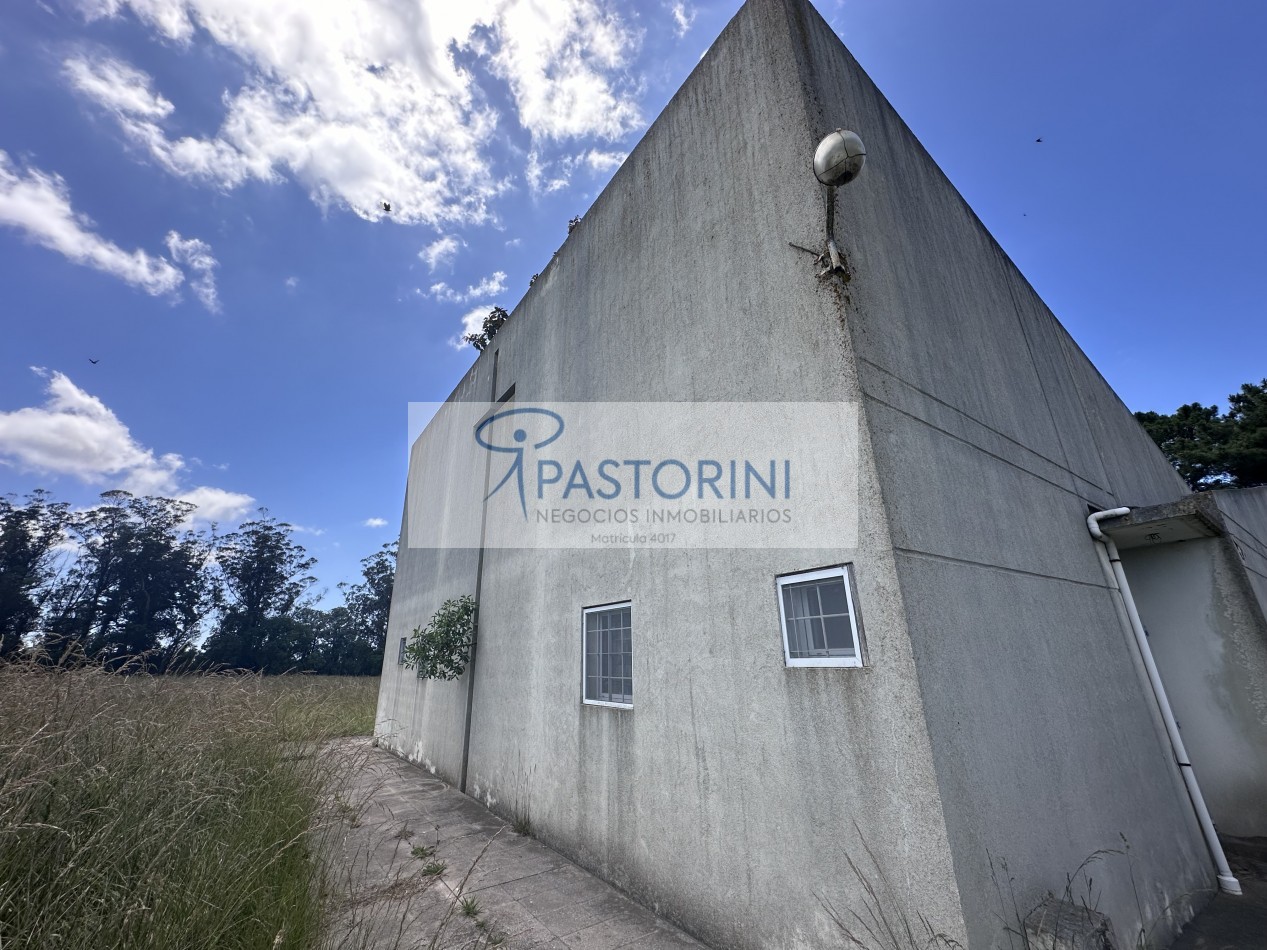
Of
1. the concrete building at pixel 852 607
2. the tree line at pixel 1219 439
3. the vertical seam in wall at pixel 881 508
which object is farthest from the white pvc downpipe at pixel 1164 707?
the tree line at pixel 1219 439

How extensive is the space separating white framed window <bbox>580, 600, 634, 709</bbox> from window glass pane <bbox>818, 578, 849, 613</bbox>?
1.69 meters

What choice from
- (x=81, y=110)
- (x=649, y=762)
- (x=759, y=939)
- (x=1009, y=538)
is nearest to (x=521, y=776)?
(x=649, y=762)

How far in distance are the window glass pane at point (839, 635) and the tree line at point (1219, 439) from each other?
27.0 meters

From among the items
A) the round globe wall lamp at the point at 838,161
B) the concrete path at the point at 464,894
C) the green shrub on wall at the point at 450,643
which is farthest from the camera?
the green shrub on wall at the point at 450,643

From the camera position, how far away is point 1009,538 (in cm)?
329

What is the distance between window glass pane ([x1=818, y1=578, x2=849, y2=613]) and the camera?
2.53 metres

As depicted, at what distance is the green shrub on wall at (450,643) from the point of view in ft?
21.7

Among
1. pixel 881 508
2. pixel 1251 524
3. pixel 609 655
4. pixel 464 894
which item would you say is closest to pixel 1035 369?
pixel 881 508

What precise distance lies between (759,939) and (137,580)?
49.0 meters

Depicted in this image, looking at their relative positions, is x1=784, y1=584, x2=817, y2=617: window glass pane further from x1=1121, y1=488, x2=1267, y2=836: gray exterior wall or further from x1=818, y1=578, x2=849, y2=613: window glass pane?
x1=1121, y1=488, x2=1267, y2=836: gray exterior wall

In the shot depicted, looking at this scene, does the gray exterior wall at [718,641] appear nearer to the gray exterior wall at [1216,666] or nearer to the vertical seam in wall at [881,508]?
the vertical seam in wall at [881,508]

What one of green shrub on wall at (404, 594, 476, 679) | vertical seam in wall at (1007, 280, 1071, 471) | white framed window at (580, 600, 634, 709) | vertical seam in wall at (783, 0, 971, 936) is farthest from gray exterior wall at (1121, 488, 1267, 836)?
green shrub on wall at (404, 594, 476, 679)

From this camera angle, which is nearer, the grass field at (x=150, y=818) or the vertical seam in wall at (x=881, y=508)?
the grass field at (x=150, y=818)

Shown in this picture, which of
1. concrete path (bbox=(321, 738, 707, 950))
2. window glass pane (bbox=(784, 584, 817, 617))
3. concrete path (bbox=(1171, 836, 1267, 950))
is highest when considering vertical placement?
window glass pane (bbox=(784, 584, 817, 617))
